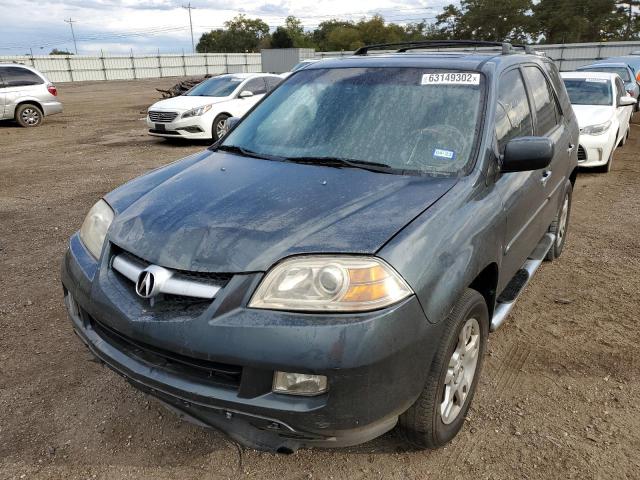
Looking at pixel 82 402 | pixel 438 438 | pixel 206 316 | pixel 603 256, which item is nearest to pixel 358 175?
pixel 206 316

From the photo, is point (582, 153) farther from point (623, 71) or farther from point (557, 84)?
point (623, 71)

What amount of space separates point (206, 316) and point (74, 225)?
15.6ft

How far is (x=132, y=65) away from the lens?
48938mm

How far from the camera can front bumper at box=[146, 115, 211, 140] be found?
11641mm

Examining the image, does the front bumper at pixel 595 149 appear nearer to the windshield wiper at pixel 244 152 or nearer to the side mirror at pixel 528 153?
the side mirror at pixel 528 153

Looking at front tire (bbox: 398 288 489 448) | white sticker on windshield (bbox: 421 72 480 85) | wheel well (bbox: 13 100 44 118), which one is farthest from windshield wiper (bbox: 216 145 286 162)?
wheel well (bbox: 13 100 44 118)

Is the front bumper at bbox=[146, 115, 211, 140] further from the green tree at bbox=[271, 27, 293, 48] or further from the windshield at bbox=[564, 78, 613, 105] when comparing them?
the green tree at bbox=[271, 27, 293, 48]

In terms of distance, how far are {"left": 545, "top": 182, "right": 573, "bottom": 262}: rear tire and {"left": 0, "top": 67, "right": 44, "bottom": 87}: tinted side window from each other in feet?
48.5

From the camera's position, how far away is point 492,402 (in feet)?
9.30

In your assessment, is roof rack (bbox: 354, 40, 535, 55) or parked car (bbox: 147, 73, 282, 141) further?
parked car (bbox: 147, 73, 282, 141)

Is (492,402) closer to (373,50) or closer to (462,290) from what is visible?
(462,290)

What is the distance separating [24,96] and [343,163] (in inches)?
589

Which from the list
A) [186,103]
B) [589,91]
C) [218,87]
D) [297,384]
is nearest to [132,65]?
[218,87]

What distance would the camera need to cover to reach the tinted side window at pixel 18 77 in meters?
14.1
